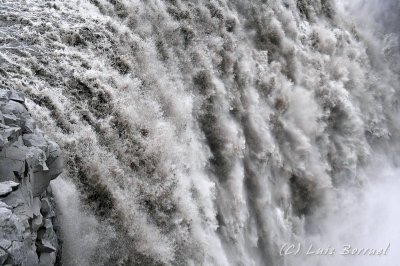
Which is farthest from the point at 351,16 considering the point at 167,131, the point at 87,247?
the point at 87,247

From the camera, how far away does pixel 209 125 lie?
9797 millimetres

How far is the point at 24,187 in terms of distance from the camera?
529 centimetres

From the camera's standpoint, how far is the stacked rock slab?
14.6 feet

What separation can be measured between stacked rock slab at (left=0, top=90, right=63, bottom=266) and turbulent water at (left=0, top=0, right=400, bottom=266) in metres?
0.82

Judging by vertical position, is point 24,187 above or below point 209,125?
above

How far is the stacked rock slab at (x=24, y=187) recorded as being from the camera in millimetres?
4453

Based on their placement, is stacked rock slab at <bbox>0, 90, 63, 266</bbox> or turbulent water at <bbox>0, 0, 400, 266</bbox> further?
turbulent water at <bbox>0, 0, 400, 266</bbox>

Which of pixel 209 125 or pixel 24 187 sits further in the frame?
pixel 209 125

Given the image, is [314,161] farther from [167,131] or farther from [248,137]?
[167,131]

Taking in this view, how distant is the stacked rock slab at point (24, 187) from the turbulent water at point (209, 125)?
2.67ft

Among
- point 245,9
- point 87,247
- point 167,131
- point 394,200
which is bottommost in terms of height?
point 394,200

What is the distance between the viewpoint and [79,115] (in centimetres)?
755

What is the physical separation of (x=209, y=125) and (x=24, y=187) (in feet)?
16.4

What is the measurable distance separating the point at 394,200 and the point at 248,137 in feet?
18.5
